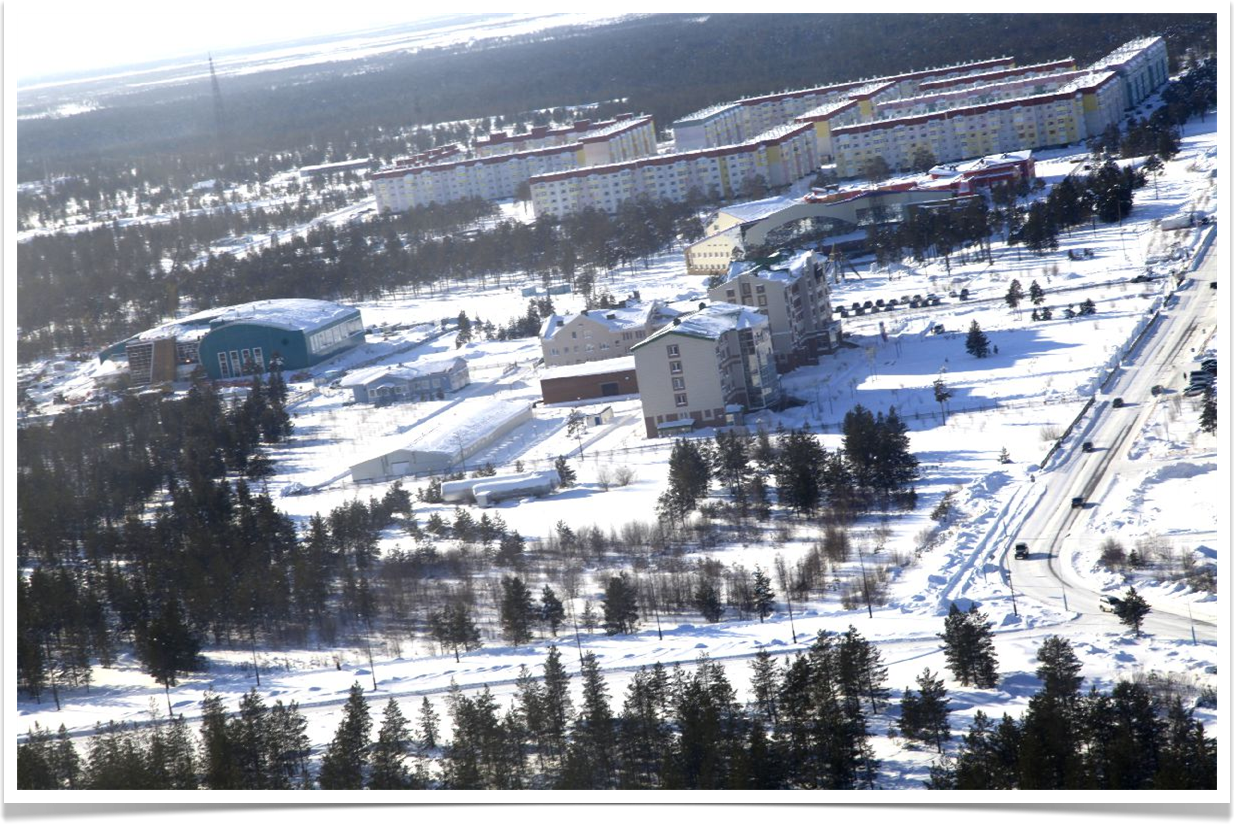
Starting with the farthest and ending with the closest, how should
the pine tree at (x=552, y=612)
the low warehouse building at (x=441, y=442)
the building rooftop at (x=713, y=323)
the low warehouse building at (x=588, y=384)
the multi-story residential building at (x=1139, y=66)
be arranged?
the multi-story residential building at (x=1139, y=66) → the low warehouse building at (x=588, y=384) → the building rooftop at (x=713, y=323) → the low warehouse building at (x=441, y=442) → the pine tree at (x=552, y=612)

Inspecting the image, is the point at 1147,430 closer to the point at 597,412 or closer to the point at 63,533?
the point at 597,412

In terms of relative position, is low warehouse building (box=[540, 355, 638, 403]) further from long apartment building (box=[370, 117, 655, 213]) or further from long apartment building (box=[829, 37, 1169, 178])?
long apartment building (box=[370, 117, 655, 213])

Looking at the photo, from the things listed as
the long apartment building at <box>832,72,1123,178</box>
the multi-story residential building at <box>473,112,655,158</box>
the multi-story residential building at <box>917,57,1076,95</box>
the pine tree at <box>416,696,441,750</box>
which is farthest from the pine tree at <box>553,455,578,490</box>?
the multi-story residential building at <box>473,112,655,158</box>

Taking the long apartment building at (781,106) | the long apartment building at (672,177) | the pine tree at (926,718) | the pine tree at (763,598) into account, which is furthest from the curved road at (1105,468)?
the long apartment building at (781,106)

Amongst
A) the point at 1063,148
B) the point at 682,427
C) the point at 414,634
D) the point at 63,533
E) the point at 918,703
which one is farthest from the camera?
the point at 1063,148

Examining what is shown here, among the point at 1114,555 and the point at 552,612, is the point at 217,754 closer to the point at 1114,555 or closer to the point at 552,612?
the point at 552,612

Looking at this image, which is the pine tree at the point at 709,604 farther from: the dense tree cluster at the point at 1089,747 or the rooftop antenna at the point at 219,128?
the rooftop antenna at the point at 219,128
